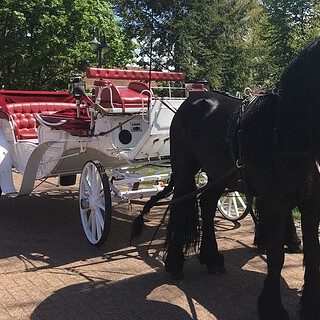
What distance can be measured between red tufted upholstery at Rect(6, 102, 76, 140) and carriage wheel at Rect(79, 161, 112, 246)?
6.99ft

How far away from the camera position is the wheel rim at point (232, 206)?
591 cm

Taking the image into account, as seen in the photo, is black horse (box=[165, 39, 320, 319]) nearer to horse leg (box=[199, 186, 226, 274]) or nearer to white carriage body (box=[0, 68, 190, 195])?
horse leg (box=[199, 186, 226, 274])

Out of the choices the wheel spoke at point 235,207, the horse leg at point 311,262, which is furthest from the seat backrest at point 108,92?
the horse leg at point 311,262

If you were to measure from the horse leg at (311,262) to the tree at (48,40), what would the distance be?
15.2m

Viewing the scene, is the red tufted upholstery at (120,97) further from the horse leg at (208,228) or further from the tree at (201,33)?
the tree at (201,33)

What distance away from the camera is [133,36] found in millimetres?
26047

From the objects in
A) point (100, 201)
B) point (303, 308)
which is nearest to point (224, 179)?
point (303, 308)

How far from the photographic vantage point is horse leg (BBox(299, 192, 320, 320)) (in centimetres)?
302

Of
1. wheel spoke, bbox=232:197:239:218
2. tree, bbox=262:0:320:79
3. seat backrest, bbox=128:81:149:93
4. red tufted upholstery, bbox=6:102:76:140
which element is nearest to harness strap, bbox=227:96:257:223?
seat backrest, bbox=128:81:149:93

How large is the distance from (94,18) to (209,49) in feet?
37.0

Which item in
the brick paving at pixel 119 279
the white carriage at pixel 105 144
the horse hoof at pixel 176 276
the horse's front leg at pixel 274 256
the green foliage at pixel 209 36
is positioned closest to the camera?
the horse's front leg at pixel 274 256

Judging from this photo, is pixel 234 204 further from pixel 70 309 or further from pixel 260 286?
pixel 70 309

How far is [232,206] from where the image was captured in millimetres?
6141

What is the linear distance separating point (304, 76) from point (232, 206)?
3679mm
